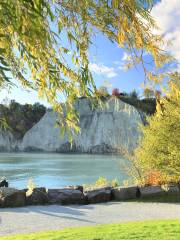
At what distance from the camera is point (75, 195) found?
56.1 ft

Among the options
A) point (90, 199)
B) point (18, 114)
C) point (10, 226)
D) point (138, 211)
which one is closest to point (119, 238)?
point (10, 226)

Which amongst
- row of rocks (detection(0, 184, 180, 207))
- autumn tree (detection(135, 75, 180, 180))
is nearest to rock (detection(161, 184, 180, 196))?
row of rocks (detection(0, 184, 180, 207))

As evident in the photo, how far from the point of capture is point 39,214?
46.6ft

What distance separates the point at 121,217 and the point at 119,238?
4424mm

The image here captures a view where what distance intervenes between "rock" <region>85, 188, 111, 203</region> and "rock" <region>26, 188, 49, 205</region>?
1634mm

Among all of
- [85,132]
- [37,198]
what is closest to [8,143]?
[85,132]

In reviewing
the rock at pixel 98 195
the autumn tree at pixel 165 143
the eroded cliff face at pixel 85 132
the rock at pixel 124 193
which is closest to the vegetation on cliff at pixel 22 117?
the eroded cliff face at pixel 85 132

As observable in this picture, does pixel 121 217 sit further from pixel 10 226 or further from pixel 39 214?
pixel 10 226

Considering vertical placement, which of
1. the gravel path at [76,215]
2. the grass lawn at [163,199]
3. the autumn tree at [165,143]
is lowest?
the gravel path at [76,215]

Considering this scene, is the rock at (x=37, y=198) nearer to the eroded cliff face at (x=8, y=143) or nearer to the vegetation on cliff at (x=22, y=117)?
the vegetation on cliff at (x=22, y=117)

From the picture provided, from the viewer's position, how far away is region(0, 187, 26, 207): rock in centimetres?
1570

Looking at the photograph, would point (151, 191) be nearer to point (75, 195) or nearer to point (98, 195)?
point (98, 195)

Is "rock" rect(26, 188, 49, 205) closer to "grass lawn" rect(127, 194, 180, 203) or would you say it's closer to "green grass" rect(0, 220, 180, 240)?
"grass lawn" rect(127, 194, 180, 203)

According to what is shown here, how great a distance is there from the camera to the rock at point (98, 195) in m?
17.2
